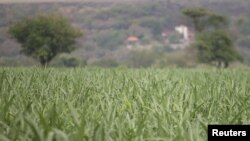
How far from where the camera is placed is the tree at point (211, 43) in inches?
3706

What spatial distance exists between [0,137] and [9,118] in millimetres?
701

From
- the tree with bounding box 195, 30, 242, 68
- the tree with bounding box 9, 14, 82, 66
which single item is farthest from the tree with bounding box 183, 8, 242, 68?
the tree with bounding box 9, 14, 82, 66

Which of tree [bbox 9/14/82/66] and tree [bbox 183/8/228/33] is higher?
tree [bbox 183/8/228/33]

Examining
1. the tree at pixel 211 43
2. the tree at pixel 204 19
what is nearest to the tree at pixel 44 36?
the tree at pixel 211 43

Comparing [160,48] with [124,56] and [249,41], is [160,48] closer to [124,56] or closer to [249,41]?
[124,56]

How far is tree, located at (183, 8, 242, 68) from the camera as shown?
9412 centimetres

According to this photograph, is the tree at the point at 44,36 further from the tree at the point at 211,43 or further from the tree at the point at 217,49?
the tree at the point at 211,43

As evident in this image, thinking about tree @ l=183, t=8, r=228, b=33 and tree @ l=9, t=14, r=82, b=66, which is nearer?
tree @ l=9, t=14, r=82, b=66

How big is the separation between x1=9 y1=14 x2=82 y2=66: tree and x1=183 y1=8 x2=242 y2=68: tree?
96.9ft

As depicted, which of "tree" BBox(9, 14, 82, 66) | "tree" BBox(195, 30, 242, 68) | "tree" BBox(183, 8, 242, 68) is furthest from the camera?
"tree" BBox(183, 8, 242, 68)

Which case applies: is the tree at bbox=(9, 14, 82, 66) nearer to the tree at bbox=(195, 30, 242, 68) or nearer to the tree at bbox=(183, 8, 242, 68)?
the tree at bbox=(195, 30, 242, 68)

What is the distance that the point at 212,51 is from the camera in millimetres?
96000

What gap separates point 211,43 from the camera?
96.8 metres

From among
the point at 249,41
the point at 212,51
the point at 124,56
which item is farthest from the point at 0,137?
the point at 249,41
